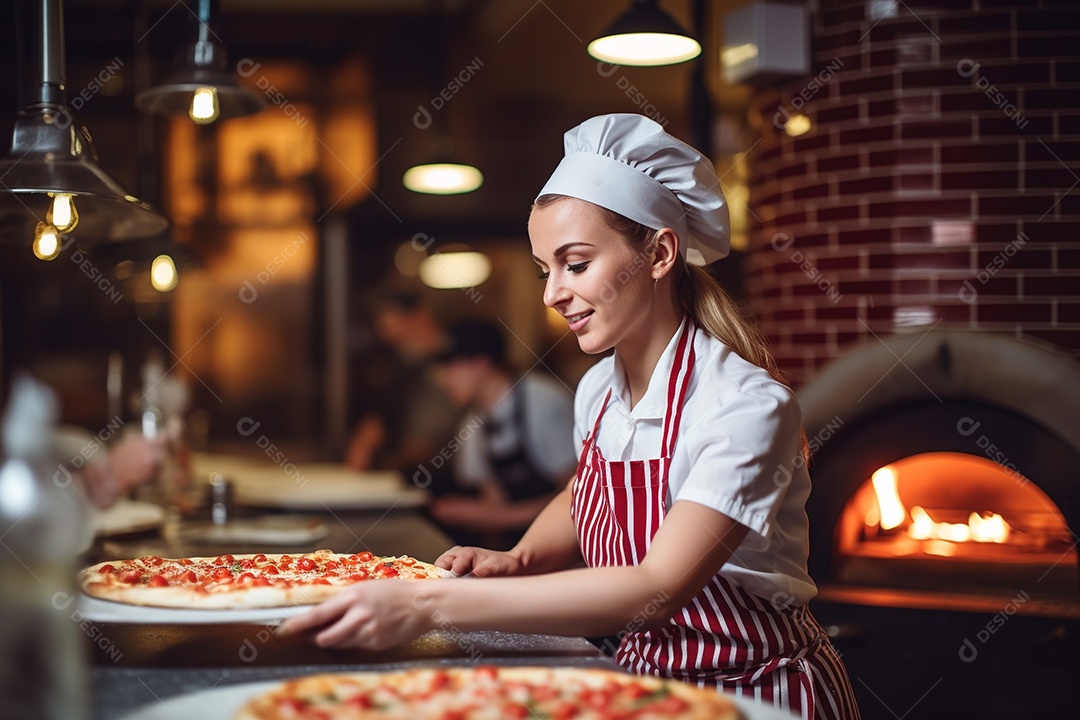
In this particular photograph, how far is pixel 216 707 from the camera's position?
1141 mm

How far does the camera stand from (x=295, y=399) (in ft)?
20.1

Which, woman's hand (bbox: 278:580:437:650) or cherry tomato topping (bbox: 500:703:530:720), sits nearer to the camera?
cherry tomato topping (bbox: 500:703:530:720)

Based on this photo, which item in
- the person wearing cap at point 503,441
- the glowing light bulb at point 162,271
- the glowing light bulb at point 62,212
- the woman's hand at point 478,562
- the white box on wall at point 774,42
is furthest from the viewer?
the person wearing cap at point 503,441

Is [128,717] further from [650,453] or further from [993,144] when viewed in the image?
[993,144]

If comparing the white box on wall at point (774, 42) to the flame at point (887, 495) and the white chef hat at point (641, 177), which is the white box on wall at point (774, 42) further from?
the white chef hat at point (641, 177)

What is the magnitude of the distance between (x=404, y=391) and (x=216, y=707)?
5187 mm

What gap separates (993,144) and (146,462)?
8.99 ft

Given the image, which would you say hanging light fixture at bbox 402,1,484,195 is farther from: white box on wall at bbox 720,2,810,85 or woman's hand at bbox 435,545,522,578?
woman's hand at bbox 435,545,522,578

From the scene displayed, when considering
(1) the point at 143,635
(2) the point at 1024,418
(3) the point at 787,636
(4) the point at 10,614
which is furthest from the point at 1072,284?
(4) the point at 10,614

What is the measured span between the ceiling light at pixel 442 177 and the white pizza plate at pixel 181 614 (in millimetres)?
2999

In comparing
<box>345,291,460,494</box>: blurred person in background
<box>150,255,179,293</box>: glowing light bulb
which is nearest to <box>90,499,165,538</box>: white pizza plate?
<box>150,255,179,293</box>: glowing light bulb

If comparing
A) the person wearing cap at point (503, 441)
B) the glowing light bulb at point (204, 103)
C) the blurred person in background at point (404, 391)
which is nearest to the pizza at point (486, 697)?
the glowing light bulb at point (204, 103)

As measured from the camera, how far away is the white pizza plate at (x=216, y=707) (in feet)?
3.60

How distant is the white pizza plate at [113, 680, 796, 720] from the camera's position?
3.60ft
